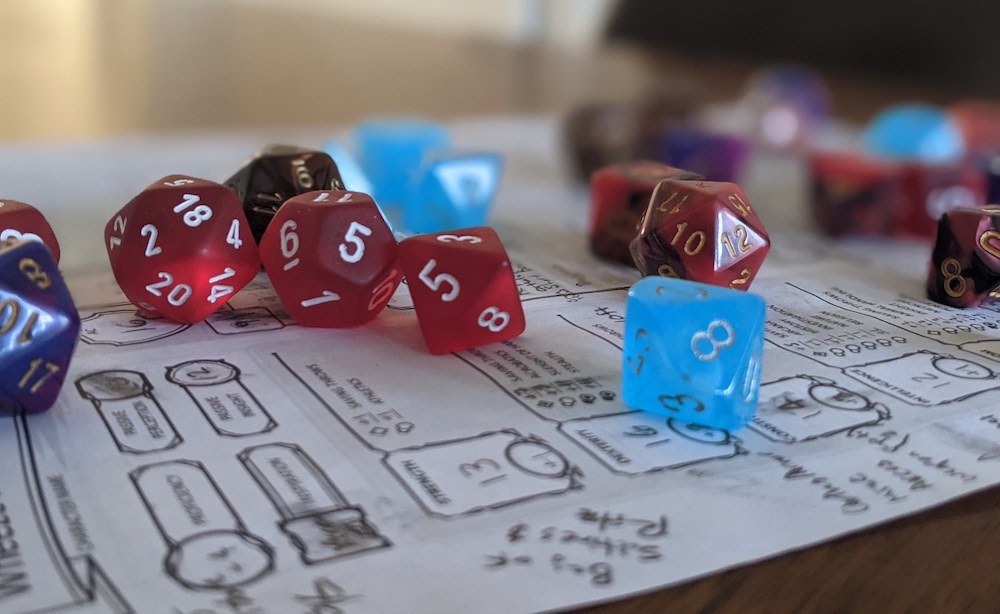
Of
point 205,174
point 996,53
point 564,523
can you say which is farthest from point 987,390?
point 996,53

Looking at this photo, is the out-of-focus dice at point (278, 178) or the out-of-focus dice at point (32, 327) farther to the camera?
the out-of-focus dice at point (278, 178)

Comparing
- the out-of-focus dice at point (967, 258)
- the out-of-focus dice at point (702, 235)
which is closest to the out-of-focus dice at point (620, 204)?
the out-of-focus dice at point (702, 235)

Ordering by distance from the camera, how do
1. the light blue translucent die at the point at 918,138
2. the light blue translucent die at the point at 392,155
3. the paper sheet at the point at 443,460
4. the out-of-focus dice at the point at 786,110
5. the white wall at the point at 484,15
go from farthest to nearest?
the white wall at the point at 484,15 < the out-of-focus dice at the point at 786,110 < the light blue translucent die at the point at 918,138 < the light blue translucent die at the point at 392,155 < the paper sheet at the point at 443,460

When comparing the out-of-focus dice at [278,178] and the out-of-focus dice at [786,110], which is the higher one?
the out-of-focus dice at [786,110]

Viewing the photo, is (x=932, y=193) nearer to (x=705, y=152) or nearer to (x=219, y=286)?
(x=705, y=152)

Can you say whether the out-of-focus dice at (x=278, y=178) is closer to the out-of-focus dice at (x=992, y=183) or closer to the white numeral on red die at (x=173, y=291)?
the white numeral on red die at (x=173, y=291)

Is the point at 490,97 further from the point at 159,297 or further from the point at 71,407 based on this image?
the point at 71,407

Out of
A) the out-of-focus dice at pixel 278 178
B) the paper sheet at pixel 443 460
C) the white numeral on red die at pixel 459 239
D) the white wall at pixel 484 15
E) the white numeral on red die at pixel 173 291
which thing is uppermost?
the white wall at pixel 484 15

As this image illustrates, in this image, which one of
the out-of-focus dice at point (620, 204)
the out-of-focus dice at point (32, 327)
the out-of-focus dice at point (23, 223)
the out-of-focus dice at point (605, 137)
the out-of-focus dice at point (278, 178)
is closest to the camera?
the out-of-focus dice at point (32, 327)
